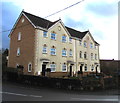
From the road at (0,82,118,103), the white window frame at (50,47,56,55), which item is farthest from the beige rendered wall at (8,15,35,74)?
the road at (0,82,118,103)

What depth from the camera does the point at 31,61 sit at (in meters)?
22.0

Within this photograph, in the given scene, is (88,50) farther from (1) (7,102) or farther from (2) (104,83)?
(1) (7,102)

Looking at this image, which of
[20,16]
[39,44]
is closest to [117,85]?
[39,44]

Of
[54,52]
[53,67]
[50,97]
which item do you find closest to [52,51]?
[54,52]

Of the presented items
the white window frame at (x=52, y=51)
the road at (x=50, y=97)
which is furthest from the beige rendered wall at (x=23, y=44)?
the road at (x=50, y=97)

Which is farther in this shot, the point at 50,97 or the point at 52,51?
the point at 52,51

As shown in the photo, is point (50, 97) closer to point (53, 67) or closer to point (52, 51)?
point (53, 67)

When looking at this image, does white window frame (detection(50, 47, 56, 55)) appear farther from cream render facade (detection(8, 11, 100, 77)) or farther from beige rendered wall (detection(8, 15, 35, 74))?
beige rendered wall (detection(8, 15, 35, 74))

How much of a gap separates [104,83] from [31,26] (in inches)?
630

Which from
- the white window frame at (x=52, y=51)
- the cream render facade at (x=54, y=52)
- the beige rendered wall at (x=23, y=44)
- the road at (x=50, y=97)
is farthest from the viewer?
the white window frame at (x=52, y=51)

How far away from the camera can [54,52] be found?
81.0 feet

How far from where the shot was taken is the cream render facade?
22.1m

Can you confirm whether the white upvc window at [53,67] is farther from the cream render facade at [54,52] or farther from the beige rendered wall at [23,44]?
the beige rendered wall at [23,44]

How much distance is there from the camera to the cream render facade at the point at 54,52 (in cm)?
2209
